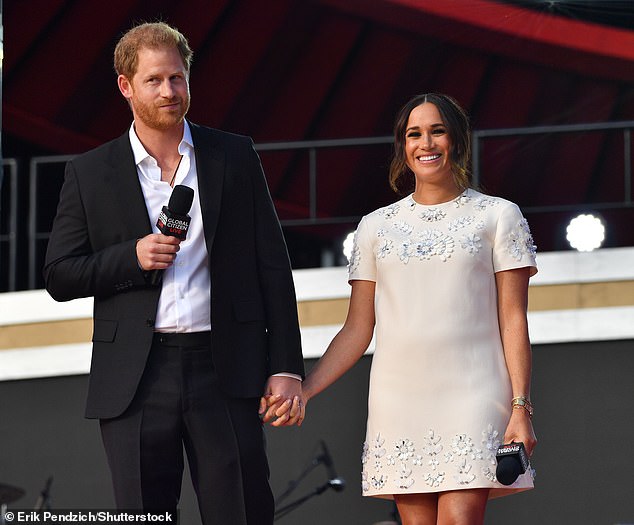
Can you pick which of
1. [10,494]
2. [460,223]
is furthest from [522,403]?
[10,494]

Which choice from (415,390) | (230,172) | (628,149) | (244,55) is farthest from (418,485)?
(244,55)

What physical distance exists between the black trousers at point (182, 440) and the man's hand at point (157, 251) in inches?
6.6

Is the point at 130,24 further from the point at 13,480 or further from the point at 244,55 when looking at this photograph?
the point at 13,480

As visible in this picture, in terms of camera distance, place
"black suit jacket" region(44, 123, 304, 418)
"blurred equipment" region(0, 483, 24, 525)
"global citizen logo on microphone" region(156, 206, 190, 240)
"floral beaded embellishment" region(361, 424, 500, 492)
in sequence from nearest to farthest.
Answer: "global citizen logo on microphone" region(156, 206, 190, 240)
"black suit jacket" region(44, 123, 304, 418)
"floral beaded embellishment" region(361, 424, 500, 492)
"blurred equipment" region(0, 483, 24, 525)

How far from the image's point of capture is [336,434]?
19.5 feet

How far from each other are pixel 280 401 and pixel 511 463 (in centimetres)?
51

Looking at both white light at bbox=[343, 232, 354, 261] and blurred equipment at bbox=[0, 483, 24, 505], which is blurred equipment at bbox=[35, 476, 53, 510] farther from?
white light at bbox=[343, 232, 354, 261]

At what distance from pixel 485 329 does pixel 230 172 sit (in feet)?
2.21

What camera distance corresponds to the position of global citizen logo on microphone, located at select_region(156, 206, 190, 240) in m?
2.43

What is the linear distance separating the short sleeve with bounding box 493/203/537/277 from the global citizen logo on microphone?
2.45 feet

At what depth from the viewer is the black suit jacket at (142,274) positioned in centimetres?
254

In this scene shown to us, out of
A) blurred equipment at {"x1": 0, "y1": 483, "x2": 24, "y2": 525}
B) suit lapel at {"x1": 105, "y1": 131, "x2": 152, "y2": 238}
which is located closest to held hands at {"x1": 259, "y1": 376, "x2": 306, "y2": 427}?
suit lapel at {"x1": 105, "y1": 131, "x2": 152, "y2": 238}

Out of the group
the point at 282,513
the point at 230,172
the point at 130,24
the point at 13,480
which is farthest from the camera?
the point at 130,24

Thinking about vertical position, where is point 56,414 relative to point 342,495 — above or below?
above
